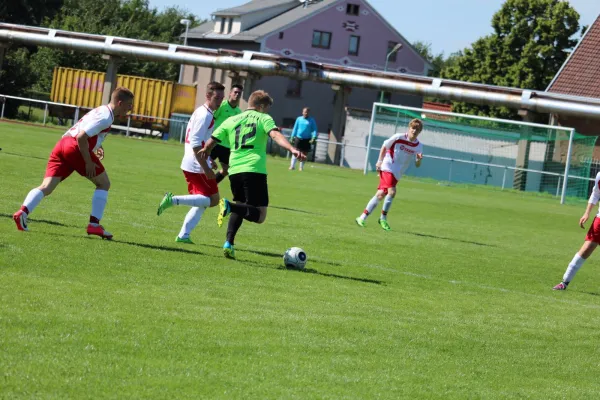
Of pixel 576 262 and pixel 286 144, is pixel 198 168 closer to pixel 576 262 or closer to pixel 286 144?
pixel 286 144

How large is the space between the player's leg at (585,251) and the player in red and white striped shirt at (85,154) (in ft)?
18.8

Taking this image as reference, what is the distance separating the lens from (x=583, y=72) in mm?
53125

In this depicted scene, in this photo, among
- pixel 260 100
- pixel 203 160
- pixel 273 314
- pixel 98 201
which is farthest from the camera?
pixel 203 160

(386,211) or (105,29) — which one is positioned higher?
(105,29)

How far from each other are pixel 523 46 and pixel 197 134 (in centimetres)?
6662

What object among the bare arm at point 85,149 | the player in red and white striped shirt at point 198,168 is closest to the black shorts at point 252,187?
the player in red and white striped shirt at point 198,168

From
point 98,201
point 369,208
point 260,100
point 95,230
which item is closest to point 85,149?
point 98,201

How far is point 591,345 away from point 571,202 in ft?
93.2

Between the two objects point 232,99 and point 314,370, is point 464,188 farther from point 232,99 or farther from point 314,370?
point 314,370

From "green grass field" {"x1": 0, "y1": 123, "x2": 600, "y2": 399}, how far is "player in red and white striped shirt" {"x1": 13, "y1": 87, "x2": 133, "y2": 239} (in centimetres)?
33

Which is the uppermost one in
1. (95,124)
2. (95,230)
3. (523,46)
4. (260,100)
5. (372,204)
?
(523,46)

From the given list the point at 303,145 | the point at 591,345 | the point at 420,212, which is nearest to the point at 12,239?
the point at 591,345

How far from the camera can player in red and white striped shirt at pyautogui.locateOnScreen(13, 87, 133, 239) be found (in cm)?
1024

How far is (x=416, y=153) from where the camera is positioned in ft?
57.9
